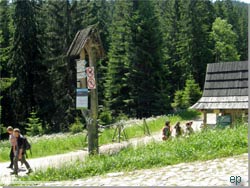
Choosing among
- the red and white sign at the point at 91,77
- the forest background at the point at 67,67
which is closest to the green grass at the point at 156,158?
the red and white sign at the point at 91,77

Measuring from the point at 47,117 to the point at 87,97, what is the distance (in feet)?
81.4

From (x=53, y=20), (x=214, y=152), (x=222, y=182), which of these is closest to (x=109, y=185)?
(x=222, y=182)

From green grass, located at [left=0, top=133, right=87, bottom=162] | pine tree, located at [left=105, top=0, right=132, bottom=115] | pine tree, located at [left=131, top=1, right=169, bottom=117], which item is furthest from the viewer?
pine tree, located at [left=105, top=0, right=132, bottom=115]

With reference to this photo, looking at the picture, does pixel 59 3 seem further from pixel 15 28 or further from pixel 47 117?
pixel 47 117

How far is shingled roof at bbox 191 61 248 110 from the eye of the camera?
16016 millimetres

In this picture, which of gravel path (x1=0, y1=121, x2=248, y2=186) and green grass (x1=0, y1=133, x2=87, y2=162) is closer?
gravel path (x1=0, y1=121, x2=248, y2=186)

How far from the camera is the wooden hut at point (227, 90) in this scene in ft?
52.2

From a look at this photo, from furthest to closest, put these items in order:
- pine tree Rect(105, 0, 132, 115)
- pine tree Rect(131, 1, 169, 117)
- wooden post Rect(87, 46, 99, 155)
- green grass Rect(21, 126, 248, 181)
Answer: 1. pine tree Rect(105, 0, 132, 115)
2. pine tree Rect(131, 1, 169, 117)
3. wooden post Rect(87, 46, 99, 155)
4. green grass Rect(21, 126, 248, 181)

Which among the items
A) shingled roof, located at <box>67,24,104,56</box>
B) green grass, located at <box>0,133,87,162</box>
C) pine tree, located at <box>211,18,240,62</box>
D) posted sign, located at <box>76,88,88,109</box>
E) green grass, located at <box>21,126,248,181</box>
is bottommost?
green grass, located at <box>0,133,87,162</box>

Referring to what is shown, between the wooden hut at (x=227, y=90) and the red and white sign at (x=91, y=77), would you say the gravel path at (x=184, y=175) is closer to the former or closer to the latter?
the red and white sign at (x=91, y=77)

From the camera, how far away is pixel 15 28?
3566 cm

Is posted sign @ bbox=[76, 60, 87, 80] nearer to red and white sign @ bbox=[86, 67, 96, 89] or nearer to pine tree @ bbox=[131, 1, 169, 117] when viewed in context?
red and white sign @ bbox=[86, 67, 96, 89]

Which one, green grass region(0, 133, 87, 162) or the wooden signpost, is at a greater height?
the wooden signpost

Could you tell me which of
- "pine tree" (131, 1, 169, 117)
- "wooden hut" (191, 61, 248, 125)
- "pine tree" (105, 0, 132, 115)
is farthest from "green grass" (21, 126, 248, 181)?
"pine tree" (105, 0, 132, 115)
